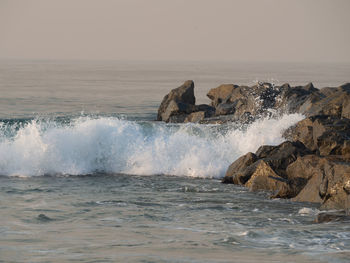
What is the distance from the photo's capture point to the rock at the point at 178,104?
3353 centimetres

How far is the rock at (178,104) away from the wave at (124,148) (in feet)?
25.9

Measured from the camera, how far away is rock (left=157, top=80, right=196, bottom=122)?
33.5m

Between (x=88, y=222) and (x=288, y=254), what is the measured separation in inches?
171

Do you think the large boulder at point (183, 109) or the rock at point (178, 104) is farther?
the rock at point (178, 104)

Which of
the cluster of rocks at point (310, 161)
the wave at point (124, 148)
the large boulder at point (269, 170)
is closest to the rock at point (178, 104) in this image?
the cluster of rocks at point (310, 161)

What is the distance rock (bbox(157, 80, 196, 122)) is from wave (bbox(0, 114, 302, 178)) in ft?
25.9

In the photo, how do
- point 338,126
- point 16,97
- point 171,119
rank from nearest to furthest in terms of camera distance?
point 338,126
point 171,119
point 16,97

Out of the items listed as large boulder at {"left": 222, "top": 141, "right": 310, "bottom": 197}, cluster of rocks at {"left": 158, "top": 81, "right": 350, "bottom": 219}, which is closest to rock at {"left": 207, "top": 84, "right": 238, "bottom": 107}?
cluster of rocks at {"left": 158, "top": 81, "right": 350, "bottom": 219}

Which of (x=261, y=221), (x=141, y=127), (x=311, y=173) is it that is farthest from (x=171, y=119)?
(x=261, y=221)

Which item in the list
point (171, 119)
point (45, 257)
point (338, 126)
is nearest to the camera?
point (45, 257)

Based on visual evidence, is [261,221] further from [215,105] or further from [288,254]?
[215,105]

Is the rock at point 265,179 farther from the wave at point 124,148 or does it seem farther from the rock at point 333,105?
the rock at point 333,105

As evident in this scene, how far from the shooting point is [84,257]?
1100cm

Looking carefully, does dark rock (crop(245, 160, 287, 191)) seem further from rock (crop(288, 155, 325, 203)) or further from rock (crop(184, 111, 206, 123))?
rock (crop(184, 111, 206, 123))
